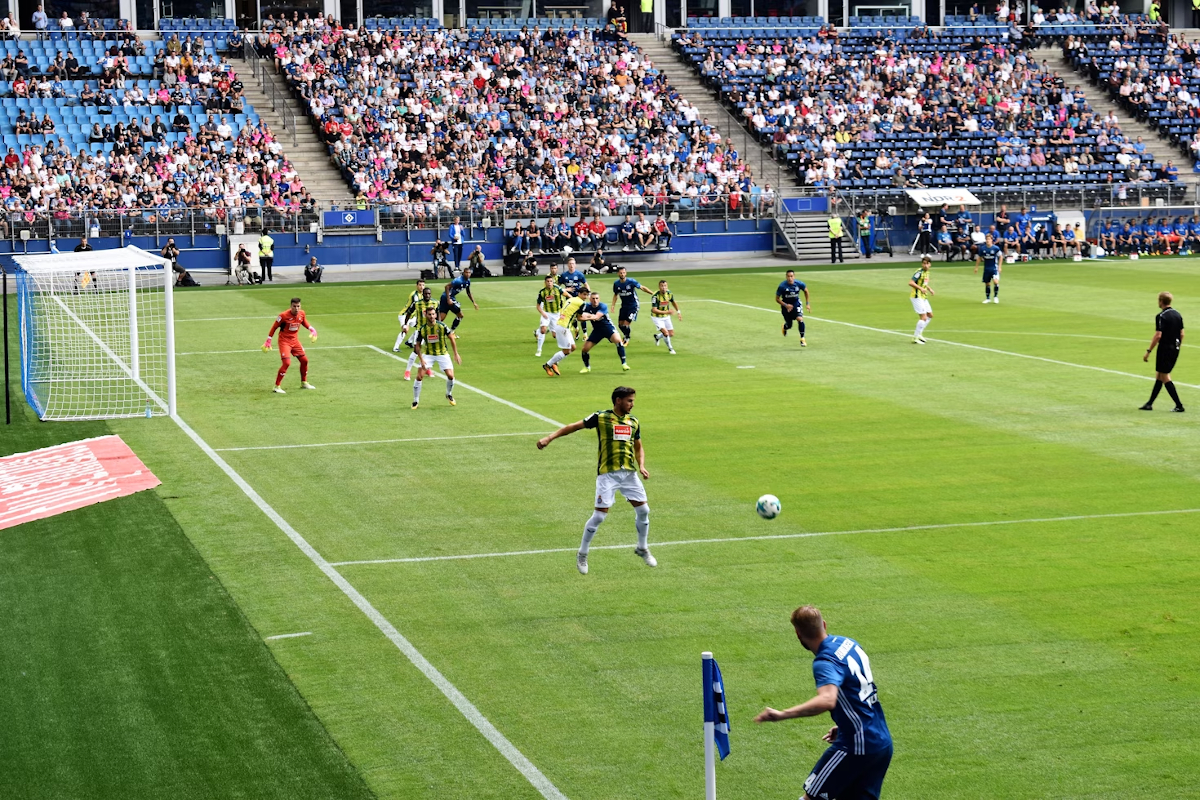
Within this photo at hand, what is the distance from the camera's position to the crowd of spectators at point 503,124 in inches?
2479

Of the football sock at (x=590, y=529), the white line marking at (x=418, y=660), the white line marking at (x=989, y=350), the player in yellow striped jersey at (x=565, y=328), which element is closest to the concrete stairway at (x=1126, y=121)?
the white line marking at (x=989, y=350)

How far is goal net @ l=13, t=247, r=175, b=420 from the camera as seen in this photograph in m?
28.0

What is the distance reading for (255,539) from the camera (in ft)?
59.7

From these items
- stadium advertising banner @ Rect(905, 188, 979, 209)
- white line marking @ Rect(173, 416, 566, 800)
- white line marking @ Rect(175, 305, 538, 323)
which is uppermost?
stadium advertising banner @ Rect(905, 188, 979, 209)

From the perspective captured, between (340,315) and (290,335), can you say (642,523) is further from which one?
(340,315)

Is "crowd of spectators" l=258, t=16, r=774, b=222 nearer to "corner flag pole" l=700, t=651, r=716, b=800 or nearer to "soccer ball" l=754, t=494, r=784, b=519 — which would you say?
"soccer ball" l=754, t=494, r=784, b=519

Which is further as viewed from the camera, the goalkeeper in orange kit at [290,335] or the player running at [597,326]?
the player running at [597,326]

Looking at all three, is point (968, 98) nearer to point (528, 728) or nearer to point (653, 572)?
point (653, 572)

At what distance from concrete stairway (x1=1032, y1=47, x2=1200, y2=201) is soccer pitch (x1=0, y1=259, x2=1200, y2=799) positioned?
42.2m

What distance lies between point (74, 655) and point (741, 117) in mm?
61367

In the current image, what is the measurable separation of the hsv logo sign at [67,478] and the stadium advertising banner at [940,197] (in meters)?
46.4

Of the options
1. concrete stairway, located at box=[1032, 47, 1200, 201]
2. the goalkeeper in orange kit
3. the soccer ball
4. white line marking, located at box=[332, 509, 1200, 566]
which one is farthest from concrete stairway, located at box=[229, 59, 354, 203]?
the soccer ball

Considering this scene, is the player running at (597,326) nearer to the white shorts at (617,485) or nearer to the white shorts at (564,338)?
the white shorts at (564,338)

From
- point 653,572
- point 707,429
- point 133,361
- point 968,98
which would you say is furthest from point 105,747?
point 968,98
